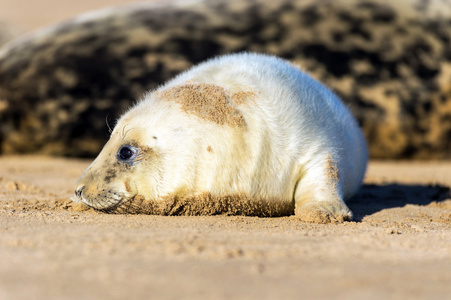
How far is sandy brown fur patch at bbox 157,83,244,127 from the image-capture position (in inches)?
113

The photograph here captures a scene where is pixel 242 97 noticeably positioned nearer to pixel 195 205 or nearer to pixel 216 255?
pixel 195 205

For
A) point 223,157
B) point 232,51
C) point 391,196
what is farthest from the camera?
point 232,51

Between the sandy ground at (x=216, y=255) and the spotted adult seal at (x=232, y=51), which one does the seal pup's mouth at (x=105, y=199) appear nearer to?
the sandy ground at (x=216, y=255)

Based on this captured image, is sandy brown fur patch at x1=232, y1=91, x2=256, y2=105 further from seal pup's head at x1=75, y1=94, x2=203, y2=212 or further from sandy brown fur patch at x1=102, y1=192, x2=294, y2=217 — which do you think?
sandy brown fur patch at x1=102, y1=192, x2=294, y2=217

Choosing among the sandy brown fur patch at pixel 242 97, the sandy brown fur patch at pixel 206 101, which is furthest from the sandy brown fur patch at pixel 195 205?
the sandy brown fur patch at pixel 242 97

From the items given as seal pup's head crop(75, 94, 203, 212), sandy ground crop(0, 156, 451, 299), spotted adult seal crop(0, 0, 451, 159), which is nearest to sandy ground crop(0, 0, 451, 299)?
sandy ground crop(0, 156, 451, 299)

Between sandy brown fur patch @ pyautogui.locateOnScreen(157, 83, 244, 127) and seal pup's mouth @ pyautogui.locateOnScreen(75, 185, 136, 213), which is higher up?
sandy brown fur patch @ pyautogui.locateOnScreen(157, 83, 244, 127)

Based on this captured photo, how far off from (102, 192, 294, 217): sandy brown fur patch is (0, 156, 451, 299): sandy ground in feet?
0.21

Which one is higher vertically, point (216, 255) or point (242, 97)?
point (242, 97)

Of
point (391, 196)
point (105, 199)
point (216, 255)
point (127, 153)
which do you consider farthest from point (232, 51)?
point (216, 255)

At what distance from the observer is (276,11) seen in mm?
6051

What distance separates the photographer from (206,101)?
9.68 feet

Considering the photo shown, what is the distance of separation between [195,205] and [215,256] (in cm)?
89

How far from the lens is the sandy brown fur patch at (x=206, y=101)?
9.43ft
